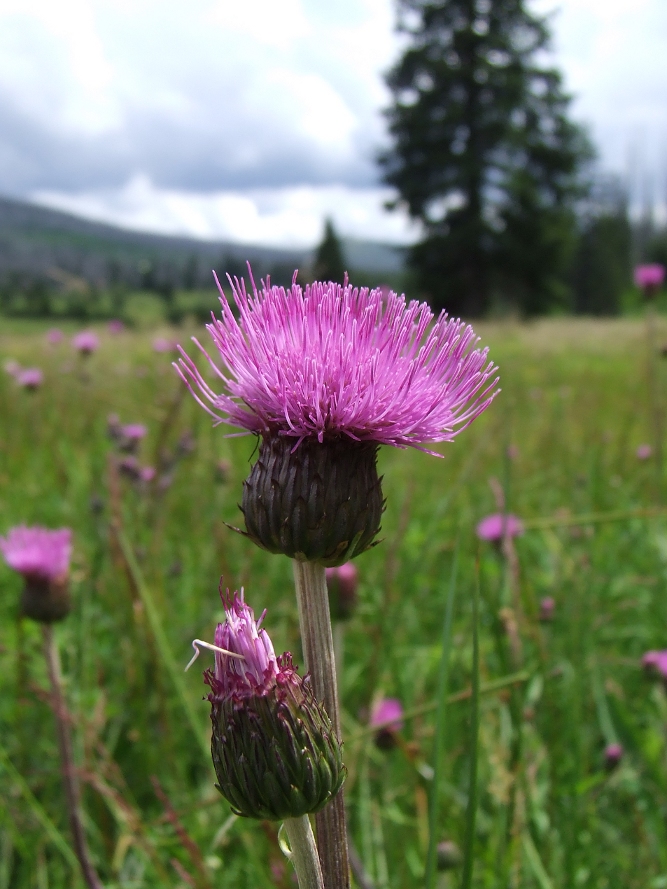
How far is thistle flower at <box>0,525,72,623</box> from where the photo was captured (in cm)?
172

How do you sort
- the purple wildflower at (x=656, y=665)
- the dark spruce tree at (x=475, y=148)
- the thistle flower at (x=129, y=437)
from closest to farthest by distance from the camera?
the purple wildflower at (x=656, y=665) < the thistle flower at (x=129, y=437) < the dark spruce tree at (x=475, y=148)

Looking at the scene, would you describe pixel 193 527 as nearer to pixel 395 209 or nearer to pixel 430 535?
pixel 430 535

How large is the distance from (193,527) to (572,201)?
1589 inches

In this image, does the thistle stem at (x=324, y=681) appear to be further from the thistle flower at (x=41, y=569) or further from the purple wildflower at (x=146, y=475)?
the purple wildflower at (x=146, y=475)

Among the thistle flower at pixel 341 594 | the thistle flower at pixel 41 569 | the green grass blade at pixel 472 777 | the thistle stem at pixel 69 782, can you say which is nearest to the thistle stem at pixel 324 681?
the green grass blade at pixel 472 777

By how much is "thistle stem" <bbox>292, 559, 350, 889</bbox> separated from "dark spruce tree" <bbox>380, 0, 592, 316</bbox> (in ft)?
112

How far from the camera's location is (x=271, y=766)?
71cm

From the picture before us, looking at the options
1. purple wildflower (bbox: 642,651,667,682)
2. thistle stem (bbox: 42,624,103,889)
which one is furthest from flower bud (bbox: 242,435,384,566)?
purple wildflower (bbox: 642,651,667,682)

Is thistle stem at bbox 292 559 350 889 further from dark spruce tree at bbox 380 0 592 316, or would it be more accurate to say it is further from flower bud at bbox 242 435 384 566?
dark spruce tree at bbox 380 0 592 316

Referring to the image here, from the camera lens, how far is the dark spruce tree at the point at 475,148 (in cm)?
3456

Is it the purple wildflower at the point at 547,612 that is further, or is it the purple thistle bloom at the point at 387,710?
the purple wildflower at the point at 547,612

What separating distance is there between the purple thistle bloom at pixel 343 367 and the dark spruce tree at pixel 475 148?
3391cm

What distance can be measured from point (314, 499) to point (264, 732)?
0.87 ft

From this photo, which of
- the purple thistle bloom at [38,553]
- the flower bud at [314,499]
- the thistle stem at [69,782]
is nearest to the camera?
the flower bud at [314,499]
